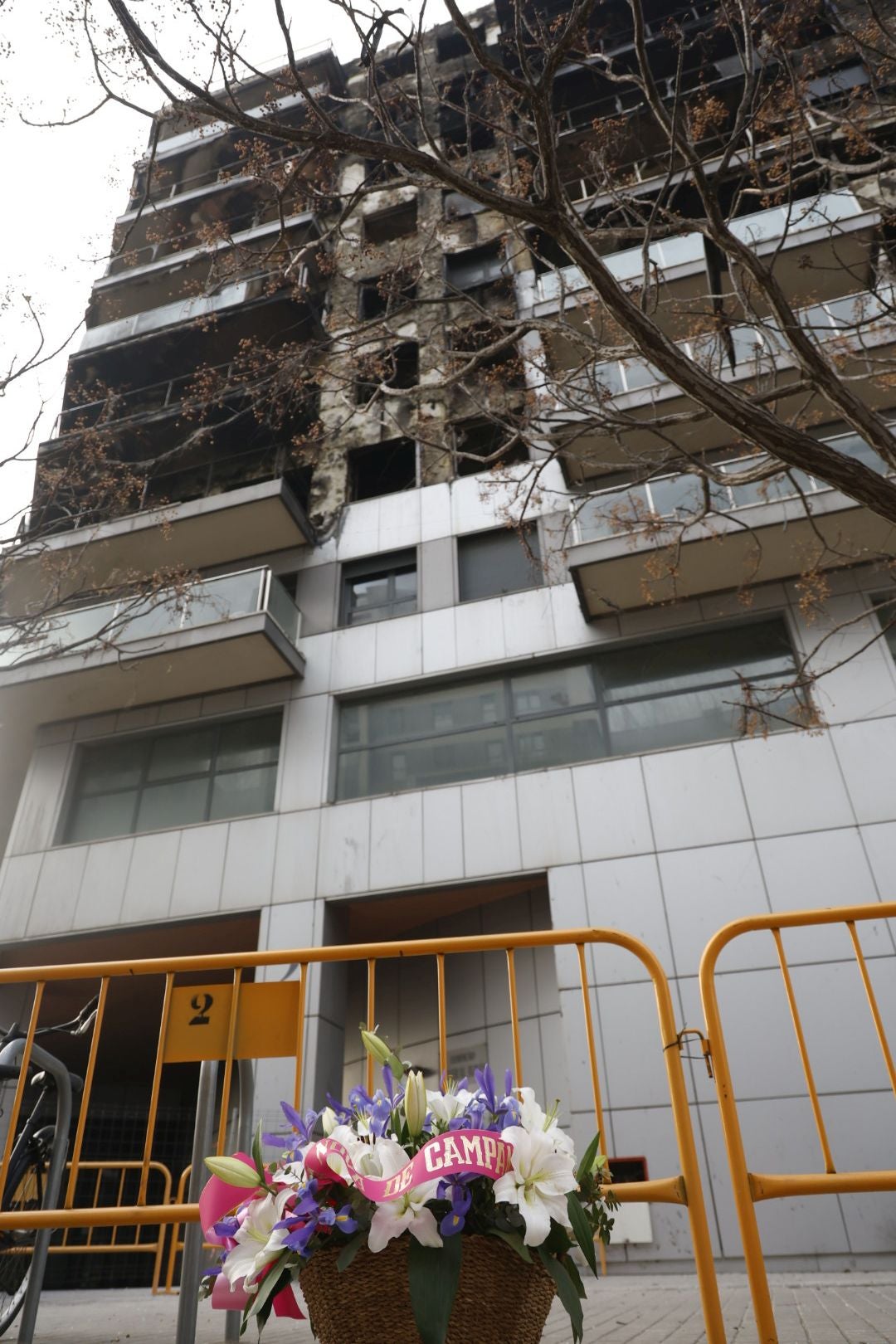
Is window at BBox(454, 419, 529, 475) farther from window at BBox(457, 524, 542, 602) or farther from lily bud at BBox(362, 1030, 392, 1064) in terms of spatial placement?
lily bud at BBox(362, 1030, 392, 1064)

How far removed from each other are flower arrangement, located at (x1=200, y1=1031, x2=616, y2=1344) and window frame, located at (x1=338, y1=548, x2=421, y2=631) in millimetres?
12959

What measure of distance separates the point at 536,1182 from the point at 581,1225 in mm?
154

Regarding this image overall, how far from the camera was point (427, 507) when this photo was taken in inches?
631

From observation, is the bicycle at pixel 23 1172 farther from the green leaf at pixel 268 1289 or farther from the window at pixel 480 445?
the window at pixel 480 445

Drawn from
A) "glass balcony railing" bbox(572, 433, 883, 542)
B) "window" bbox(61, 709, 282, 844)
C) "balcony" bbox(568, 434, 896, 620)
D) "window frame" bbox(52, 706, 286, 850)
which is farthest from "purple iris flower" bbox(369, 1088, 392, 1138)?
"window" bbox(61, 709, 282, 844)

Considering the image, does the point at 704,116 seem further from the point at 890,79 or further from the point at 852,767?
the point at 852,767

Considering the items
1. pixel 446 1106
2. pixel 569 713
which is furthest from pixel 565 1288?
pixel 569 713

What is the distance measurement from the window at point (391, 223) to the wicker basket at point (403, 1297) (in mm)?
23075

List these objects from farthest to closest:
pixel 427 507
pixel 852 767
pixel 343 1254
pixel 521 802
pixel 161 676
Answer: pixel 427 507, pixel 161 676, pixel 521 802, pixel 852 767, pixel 343 1254

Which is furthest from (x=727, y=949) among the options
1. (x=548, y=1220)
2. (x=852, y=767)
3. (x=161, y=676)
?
(x=161, y=676)

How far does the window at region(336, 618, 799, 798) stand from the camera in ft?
39.7

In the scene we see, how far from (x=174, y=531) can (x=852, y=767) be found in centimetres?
1295

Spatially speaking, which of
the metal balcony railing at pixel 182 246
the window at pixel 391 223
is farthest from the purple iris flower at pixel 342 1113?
the metal balcony railing at pixel 182 246

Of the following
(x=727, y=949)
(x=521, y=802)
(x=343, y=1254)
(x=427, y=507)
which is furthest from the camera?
(x=427, y=507)
